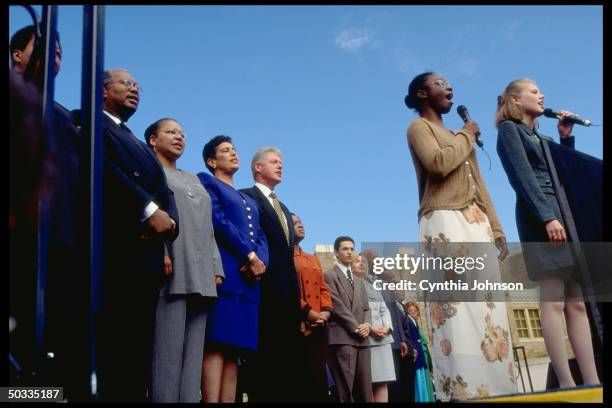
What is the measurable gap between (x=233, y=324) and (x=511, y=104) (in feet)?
6.74

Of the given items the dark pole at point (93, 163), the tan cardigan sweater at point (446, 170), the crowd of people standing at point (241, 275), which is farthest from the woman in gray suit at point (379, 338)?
the dark pole at point (93, 163)

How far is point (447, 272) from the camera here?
11.9ft

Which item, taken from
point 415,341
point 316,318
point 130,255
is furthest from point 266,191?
point 415,341

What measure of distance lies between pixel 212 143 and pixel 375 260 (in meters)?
1.27

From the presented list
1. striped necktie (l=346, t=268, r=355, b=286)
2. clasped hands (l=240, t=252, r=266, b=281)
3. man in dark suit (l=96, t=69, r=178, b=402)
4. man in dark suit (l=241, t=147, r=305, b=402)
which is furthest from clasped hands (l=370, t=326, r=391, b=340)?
man in dark suit (l=96, t=69, r=178, b=402)

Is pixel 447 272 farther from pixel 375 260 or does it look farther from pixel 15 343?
pixel 15 343

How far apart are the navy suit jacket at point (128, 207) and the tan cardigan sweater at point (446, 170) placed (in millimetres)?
1420

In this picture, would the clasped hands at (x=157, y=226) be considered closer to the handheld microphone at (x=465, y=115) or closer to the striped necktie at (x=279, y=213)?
the striped necktie at (x=279, y=213)

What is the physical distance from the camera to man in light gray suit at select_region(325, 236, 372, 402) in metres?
4.83

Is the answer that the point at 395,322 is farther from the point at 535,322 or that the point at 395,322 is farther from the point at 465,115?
the point at 465,115

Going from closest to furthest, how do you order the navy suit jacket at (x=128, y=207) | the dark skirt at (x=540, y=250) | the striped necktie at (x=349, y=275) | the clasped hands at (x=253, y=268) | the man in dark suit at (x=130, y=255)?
the man in dark suit at (x=130, y=255), the navy suit jacket at (x=128, y=207), the dark skirt at (x=540, y=250), the clasped hands at (x=253, y=268), the striped necktie at (x=349, y=275)

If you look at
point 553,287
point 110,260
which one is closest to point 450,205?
point 553,287

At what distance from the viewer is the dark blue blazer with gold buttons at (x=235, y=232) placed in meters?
3.87

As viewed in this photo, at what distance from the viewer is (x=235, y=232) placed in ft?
12.9
